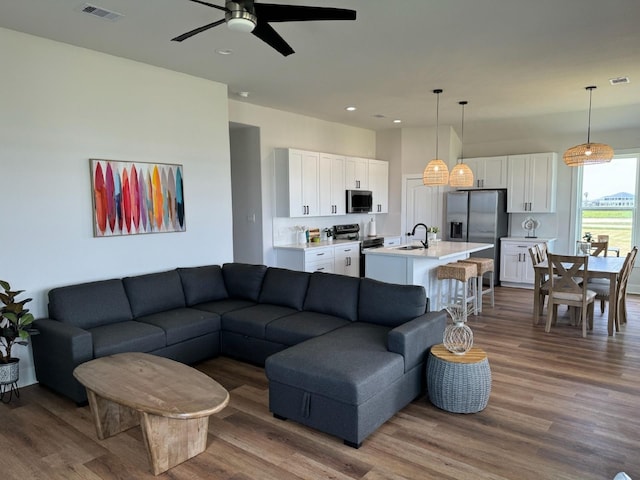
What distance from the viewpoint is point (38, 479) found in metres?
2.40

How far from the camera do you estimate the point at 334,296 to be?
13.3ft

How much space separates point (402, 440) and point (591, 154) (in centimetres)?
446

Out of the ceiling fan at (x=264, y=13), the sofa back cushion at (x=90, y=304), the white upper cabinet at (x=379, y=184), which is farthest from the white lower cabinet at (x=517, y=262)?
the sofa back cushion at (x=90, y=304)

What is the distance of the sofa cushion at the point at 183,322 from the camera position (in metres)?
3.82

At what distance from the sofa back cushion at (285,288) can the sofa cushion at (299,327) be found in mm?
323

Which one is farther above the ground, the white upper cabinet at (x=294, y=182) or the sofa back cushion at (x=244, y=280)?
the white upper cabinet at (x=294, y=182)

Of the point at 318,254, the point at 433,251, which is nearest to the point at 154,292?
the point at 318,254

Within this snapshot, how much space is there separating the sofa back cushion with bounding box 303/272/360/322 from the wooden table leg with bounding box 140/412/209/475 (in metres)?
1.66

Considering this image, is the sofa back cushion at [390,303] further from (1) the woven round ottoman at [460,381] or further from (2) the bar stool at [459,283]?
(2) the bar stool at [459,283]

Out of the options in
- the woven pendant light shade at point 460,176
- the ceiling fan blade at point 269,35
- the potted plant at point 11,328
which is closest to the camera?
the ceiling fan blade at point 269,35

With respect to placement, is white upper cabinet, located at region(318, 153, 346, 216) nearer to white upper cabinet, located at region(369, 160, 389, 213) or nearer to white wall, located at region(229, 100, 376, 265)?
white wall, located at region(229, 100, 376, 265)

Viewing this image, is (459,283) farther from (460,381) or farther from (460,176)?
(460,381)

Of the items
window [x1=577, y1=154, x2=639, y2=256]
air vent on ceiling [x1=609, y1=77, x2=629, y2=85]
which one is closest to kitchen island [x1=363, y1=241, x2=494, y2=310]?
air vent on ceiling [x1=609, y1=77, x2=629, y2=85]

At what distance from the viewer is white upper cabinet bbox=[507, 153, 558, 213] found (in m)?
7.42
